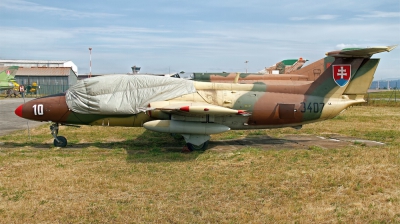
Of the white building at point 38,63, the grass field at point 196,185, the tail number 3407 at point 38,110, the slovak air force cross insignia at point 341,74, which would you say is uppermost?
the white building at point 38,63

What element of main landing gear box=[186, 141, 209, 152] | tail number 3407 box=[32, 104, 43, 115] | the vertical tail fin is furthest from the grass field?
the vertical tail fin

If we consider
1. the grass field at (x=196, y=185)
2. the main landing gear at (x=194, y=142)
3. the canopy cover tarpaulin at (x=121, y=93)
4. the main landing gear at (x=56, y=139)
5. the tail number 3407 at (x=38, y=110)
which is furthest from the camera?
the main landing gear at (x=56, y=139)

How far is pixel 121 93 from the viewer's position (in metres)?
12.6

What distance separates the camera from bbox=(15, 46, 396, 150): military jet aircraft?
40.9 ft

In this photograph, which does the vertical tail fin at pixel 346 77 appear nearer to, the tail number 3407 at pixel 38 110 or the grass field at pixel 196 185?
the grass field at pixel 196 185

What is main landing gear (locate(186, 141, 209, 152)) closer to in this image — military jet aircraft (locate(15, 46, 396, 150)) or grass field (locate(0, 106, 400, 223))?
military jet aircraft (locate(15, 46, 396, 150))

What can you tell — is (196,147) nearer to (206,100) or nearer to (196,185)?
(206,100)

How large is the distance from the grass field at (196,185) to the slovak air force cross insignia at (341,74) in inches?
94.9

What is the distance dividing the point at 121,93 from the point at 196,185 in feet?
18.4

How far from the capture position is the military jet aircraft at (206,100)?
12.5 meters

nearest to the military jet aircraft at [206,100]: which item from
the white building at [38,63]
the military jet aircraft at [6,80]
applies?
the military jet aircraft at [6,80]

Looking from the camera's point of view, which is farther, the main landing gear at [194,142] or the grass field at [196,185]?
the main landing gear at [194,142]

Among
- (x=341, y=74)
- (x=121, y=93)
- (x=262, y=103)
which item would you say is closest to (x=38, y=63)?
(x=121, y=93)

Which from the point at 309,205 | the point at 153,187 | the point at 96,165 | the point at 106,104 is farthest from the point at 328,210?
the point at 106,104
